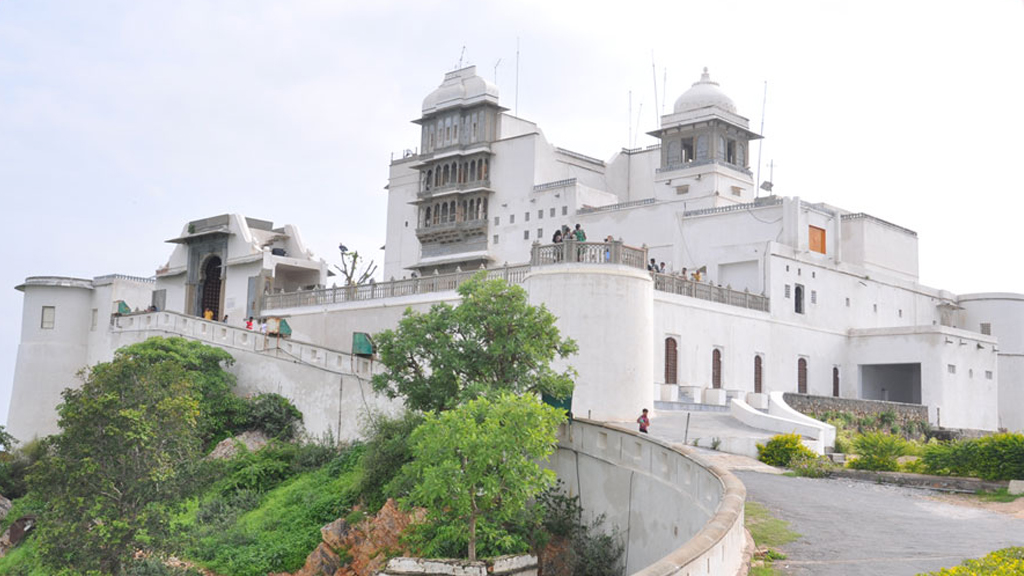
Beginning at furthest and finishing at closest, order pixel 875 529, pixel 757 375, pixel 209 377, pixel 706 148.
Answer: pixel 706 148, pixel 757 375, pixel 209 377, pixel 875 529

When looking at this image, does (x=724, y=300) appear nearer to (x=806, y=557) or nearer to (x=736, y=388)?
(x=736, y=388)

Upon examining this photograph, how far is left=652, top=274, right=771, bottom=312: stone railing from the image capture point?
37.8 meters

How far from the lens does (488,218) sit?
2234 inches

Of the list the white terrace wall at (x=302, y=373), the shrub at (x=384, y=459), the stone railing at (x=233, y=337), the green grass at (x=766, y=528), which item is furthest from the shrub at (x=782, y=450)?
the stone railing at (x=233, y=337)

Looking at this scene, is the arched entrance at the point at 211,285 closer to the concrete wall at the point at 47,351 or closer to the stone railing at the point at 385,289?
the stone railing at the point at 385,289

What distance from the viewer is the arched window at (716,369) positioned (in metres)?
39.3

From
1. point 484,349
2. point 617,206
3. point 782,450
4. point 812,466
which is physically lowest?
point 812,466

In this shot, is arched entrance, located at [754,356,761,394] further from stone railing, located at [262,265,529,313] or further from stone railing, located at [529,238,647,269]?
stone railing, located at [529,238,647,269]

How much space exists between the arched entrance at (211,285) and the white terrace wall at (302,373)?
7944mm

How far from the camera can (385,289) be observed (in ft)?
132

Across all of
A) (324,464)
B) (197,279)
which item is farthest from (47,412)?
(324,464)

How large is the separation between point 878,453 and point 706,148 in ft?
101

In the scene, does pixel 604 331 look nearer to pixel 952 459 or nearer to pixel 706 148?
pixel 952 459

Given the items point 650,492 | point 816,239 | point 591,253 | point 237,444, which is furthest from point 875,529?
point 816,239
